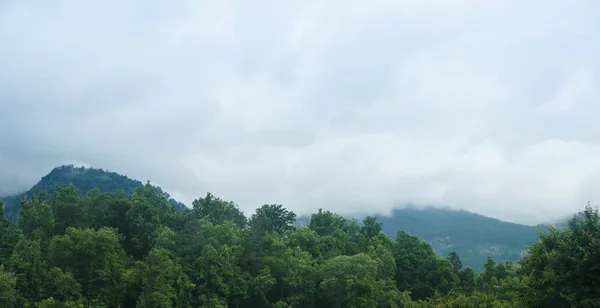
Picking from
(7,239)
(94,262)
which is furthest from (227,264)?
(7,239)

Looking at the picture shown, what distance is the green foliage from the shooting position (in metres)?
34.9

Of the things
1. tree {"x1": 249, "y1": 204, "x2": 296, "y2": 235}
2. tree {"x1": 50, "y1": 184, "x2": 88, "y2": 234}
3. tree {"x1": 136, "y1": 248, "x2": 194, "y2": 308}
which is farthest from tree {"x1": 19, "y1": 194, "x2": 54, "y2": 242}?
tree {"x1": 249, "y1": 204, "x2": 296, "y2": 235}

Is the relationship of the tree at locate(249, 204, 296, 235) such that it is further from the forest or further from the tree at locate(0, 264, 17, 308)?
the tree at locate(0, 264, 17, 308)

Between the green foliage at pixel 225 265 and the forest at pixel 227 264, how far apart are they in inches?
5.0

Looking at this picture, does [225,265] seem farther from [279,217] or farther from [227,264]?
[279,217]

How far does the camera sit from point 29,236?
237 feet

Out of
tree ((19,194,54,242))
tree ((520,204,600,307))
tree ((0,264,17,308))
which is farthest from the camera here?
tree ((19,194,54,242))

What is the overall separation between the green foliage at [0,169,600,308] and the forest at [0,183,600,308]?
13 centimetres

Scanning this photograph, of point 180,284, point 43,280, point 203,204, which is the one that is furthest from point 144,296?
point 203,204

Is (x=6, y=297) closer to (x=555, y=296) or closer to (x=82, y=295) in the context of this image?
(x=82, y=295)

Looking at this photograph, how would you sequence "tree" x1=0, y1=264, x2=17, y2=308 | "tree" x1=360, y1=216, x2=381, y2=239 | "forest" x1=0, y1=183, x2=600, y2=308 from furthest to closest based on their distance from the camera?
"tree" x1=360, y1=216, x2=381, y2=239 < "tree" x1=0, y1=264, x2=17, y2=308 < "forest" x1=0, y1=183, x2=600, y2=308

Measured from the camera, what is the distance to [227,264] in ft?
204

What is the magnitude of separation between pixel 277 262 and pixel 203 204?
986 inches

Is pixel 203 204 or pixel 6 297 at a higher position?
pixel 203 204
